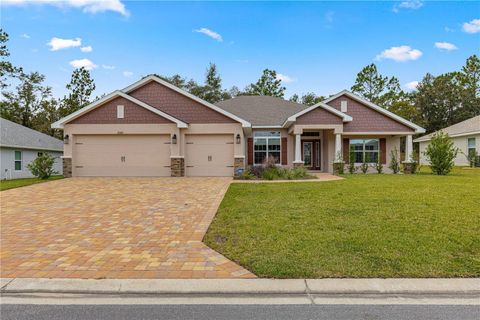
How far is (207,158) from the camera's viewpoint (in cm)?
1603

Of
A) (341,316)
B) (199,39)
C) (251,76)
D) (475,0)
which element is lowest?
(341,316)

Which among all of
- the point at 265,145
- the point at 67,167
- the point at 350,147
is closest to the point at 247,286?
the point at 67,167

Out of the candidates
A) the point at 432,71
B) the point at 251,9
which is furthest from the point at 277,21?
the point at 432,71

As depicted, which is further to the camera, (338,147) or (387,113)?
(387,113)

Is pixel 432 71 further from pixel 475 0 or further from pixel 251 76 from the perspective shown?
pixel 475 0

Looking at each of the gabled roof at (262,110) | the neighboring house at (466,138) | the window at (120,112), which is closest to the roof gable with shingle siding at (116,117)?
the window at (120,112)

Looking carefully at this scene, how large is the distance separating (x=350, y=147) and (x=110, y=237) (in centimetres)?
1686

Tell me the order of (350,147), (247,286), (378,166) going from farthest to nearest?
(350,147)
(378,166)
(247,286)

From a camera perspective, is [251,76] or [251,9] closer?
[251,9]

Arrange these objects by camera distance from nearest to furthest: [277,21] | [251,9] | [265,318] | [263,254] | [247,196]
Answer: [265,318] → [263,254] → [247,196] → [251,9] → [277,21]

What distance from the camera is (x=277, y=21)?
1517 cm

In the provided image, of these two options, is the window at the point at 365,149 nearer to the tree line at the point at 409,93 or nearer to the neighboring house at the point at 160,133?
the neighboring house at the point at 160,133

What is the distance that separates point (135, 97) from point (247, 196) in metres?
10.7

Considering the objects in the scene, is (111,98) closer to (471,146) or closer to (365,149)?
(365,149)
